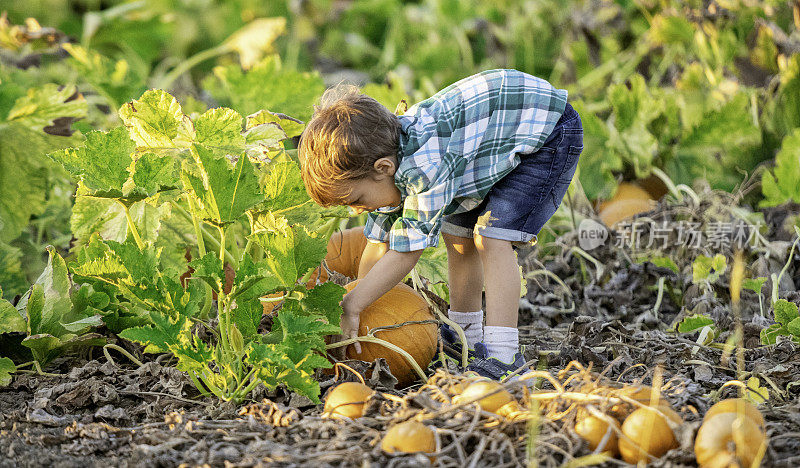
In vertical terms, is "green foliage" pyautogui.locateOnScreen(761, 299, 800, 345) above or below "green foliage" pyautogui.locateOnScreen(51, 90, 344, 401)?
below

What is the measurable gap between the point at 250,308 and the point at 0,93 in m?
1.90

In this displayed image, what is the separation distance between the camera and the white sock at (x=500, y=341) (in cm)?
251

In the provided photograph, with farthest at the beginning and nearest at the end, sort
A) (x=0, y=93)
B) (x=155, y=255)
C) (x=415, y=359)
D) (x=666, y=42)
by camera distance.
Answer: (x=666, y=42) → (x=0, y=93) → (x=415, y=359) → (x=155, y=255)

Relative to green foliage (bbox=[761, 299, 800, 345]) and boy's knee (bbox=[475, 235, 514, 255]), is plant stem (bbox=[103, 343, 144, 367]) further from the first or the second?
green foliage (bbox=[761, 299, 800, 345])

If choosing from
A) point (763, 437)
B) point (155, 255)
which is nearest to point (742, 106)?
point (763, 437)

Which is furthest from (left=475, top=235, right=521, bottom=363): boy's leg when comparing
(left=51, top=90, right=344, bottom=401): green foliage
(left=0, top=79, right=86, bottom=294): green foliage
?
(left=0, top=79, right=86, bottom=294): green foliage

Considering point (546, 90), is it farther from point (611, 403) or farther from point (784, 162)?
point (784, 162)

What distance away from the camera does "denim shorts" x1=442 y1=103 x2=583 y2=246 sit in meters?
2.57

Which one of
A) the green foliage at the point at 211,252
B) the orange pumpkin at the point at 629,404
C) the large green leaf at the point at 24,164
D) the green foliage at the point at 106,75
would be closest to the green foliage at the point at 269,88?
the green foliage at the point at 106,75

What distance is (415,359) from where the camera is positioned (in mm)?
2471

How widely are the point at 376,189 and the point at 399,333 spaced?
1.35 feet

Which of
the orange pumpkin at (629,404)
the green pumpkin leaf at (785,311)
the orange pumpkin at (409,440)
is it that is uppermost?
the green pumpkin leaf at (785,311)

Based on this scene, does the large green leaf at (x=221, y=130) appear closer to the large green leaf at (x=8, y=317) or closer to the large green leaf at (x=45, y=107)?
the large green leaf at (x=8, y=317)

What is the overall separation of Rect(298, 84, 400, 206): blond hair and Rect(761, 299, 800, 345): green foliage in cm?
116
